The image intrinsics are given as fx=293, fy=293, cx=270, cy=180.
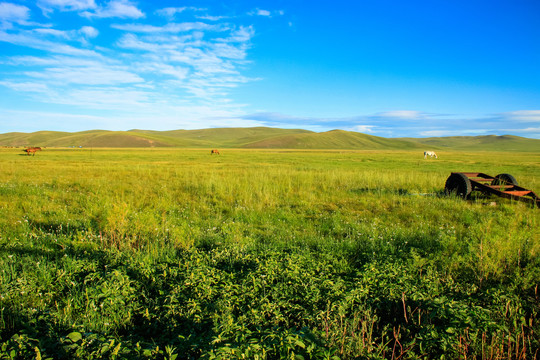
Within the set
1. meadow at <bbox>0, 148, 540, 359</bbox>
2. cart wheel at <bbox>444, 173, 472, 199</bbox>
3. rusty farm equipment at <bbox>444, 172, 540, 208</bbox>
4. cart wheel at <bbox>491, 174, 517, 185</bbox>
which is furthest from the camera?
cart wheel at <bbox>491, 174, 517, 185</bbox>

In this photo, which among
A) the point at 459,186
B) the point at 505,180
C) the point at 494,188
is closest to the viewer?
the point at 494,188

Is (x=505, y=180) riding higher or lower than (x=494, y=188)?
higher

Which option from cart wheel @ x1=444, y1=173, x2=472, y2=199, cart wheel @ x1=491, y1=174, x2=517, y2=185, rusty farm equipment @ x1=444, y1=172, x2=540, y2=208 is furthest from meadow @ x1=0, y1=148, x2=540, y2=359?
cart wheel @ x1=491, y1=174, x2=517, y2=185

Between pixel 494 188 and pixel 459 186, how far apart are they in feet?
3.47

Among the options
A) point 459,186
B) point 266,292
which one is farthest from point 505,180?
point 266,292

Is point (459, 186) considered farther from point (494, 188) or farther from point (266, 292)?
point (266, 292)

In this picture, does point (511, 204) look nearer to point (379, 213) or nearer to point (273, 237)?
point (379, 213)

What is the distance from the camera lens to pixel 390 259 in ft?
16.2

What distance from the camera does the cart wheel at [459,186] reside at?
34.8 feet

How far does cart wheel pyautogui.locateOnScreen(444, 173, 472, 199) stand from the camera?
34.8ft

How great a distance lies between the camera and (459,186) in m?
11.0

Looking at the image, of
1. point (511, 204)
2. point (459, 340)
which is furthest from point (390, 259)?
point (511, 204)

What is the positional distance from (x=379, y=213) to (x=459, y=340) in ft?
21.0

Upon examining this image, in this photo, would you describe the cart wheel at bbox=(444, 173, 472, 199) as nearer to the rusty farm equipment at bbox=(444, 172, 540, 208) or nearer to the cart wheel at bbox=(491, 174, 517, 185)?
the rusty farm equipment at bbox=(444, 172, 540, 208)
